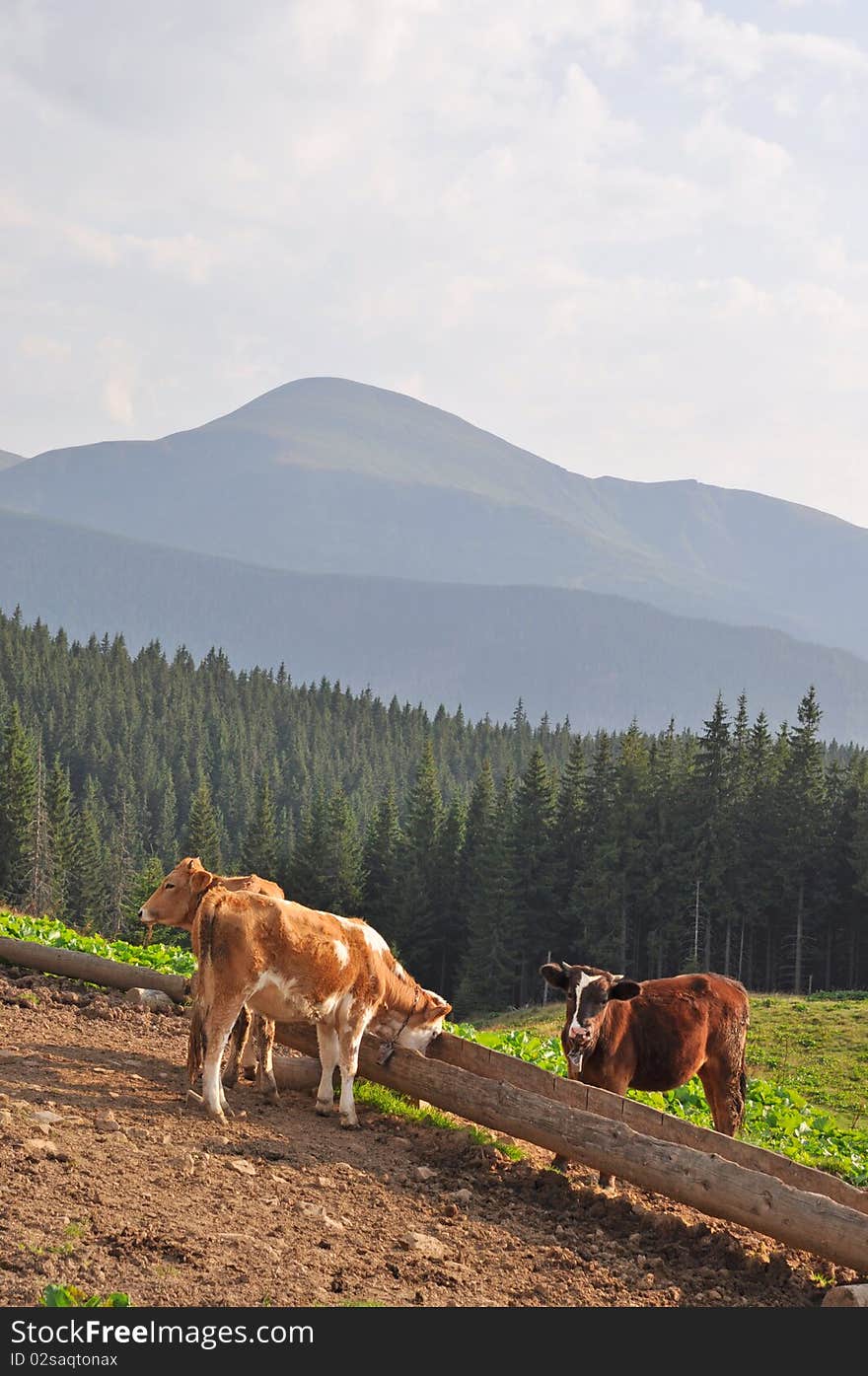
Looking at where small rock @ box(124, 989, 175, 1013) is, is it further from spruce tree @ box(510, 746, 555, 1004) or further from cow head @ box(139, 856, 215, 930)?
spruce tree @ box(510, 746, 555, 1004)

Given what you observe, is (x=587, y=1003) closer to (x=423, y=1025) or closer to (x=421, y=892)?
(x=423, y=1025)

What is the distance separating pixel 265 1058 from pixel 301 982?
1205 millimetres

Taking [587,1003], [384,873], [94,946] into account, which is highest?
[587,1003]

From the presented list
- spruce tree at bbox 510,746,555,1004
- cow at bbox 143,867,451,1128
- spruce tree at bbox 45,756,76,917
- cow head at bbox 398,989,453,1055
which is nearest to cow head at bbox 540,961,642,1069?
cow head at bbox 398,989,453,1055

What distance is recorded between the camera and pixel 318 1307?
26.5 feet

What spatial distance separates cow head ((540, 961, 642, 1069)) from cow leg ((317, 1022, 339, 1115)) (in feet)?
7.83

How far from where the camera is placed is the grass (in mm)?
35188

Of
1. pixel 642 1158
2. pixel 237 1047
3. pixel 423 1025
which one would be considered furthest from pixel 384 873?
pixel 642 1158

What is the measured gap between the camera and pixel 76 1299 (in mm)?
7672

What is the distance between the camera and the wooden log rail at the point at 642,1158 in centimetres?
1011

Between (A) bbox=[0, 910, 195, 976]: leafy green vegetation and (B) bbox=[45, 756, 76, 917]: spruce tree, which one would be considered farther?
(B) bbox=[45, 756, 76, 917]: spruce tree

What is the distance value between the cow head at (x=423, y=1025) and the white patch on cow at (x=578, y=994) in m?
1.49

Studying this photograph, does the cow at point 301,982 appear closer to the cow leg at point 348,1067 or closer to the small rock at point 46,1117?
the cow leg at point 348,1067

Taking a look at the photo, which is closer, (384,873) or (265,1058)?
(265,1058)
